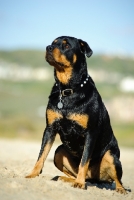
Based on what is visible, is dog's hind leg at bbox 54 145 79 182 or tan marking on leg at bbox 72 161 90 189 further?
dog's hind leg at bbox 54 145 79 182

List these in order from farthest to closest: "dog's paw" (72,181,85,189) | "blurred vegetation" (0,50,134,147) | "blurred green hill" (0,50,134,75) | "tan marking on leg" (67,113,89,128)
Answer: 1. "blurred green hill" (0,50,134,75)
2. "blurred vegetation" (0,50,134,147)
3. "tan marking on leg" (67,113,89,128)
4. "dog's paw" (72,181,85,189)

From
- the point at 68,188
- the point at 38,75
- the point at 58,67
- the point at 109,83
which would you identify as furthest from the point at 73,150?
the point at 38,75

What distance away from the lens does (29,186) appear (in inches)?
236

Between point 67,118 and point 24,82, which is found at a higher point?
point 24,82

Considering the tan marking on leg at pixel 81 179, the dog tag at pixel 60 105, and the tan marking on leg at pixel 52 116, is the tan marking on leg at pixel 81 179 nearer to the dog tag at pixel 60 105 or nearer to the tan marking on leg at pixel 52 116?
the tan marking on leg at pixel 52 116

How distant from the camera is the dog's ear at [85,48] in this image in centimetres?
713

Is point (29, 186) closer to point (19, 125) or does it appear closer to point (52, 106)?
point (52, 106)

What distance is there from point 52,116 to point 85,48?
1327mm

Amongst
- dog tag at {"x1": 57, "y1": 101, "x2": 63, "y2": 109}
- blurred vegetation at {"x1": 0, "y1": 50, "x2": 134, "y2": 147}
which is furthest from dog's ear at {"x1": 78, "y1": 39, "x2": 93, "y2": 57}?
blurred vegetation at {"x1": 0, "y1": 50, "x2": 134, "y2": 147}

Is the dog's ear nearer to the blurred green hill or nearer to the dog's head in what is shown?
the dog's head

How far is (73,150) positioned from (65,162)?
49 cm

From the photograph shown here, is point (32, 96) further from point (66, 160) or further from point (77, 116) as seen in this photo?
point (77, 116)

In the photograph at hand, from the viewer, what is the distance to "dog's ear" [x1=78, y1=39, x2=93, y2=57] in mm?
7129

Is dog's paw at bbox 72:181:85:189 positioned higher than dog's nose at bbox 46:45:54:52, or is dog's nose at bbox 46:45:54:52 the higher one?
dog's nose at bbox 46:45:54:52
